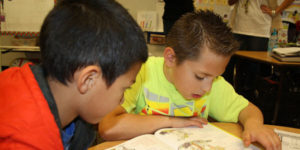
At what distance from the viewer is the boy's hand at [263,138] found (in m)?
0.71

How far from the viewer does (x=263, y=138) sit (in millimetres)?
733

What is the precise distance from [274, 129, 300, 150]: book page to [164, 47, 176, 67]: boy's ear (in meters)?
0.47

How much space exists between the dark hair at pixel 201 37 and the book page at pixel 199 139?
268mm

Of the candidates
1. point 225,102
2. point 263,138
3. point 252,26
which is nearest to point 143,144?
point 263,138

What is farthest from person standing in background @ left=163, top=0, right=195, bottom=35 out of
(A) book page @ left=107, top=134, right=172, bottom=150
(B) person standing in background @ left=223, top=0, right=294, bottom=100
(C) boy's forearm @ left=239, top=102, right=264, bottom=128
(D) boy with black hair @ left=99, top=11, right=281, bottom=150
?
(A) book page @ left=107, top=134, right=172, bottom=150

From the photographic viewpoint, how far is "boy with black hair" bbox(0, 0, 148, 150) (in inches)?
17.4

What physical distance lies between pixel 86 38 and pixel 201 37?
0.49 m

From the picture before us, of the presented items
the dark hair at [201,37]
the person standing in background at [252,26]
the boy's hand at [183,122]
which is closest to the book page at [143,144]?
the boy's hand at [183,122]

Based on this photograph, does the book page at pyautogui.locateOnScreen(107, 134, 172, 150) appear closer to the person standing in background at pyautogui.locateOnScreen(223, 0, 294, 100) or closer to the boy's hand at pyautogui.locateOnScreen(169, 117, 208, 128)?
the boy's hand at pyautogui.locateOnScreen(169, 117, 208, 128)

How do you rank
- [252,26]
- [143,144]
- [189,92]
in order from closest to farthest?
[143,144]
[189,92]
[252,26]

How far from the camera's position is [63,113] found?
0.61 m

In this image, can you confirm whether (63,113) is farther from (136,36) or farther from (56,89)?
(136,36)

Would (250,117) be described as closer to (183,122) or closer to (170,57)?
(183,122)

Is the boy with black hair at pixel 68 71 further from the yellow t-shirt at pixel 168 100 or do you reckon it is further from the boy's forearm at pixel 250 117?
the boy's forearm at pixel 250 117
